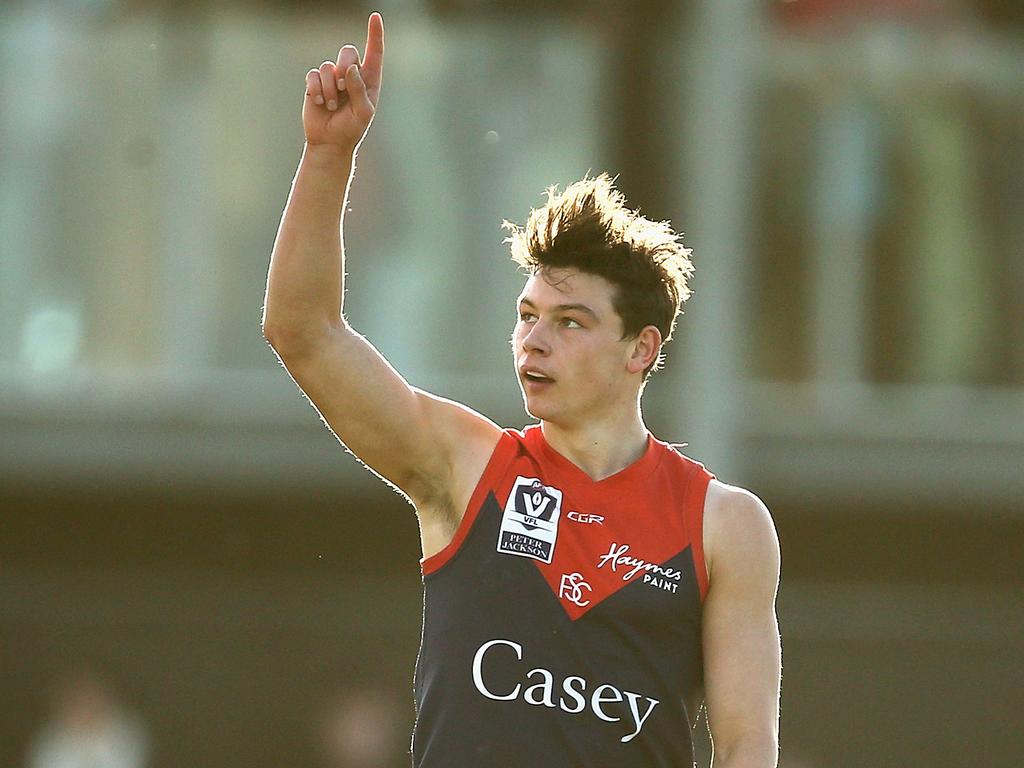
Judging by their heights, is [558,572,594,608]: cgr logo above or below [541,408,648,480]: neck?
below

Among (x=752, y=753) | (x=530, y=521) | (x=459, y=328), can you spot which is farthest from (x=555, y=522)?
(x=459, y=328)

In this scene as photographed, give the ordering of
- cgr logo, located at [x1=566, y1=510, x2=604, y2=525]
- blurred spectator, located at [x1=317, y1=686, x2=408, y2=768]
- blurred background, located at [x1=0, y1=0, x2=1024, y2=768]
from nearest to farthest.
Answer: cgr logo, located at [x1=566, y1=510, x2=604, y2=525] < blurred spectator, located at [x1=317, y1=686, x2=408, y2=768] < blurred background, located at [x1=0, y1=0, x2=1024, y2=768]

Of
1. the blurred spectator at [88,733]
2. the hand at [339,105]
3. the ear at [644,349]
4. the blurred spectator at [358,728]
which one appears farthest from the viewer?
the blurred spectator at [358,728]

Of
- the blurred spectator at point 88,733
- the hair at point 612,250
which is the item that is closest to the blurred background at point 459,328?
the blurred spectator at point 88,733

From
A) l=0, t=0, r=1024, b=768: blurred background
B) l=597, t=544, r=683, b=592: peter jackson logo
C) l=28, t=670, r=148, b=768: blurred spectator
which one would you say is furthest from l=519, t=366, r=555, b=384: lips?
l=0, t=0, r=1024, b=768: blurred background

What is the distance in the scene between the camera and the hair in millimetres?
4555

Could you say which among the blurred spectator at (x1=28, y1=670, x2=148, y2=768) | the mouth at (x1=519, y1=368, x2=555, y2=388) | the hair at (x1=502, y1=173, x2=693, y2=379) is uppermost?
the hair at (x1=502, y1=173, x2=693, y2=379)

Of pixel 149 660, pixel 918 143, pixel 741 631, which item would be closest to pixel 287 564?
pixel 149 660

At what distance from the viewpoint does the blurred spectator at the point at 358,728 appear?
14.1 metres

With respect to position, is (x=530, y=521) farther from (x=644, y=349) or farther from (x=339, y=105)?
(x=339, y=105)

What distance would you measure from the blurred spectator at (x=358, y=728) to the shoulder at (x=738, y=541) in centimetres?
1001

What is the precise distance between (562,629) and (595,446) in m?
0.51

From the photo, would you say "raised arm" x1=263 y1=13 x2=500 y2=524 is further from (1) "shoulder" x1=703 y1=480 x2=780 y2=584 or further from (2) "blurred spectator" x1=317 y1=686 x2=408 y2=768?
(2) "blurred spectator" x1=317 y1=686 x2=408 y2=768

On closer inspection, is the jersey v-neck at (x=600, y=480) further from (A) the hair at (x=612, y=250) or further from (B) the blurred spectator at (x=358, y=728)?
(B) the blurred spectator at (x=358, y=728)
